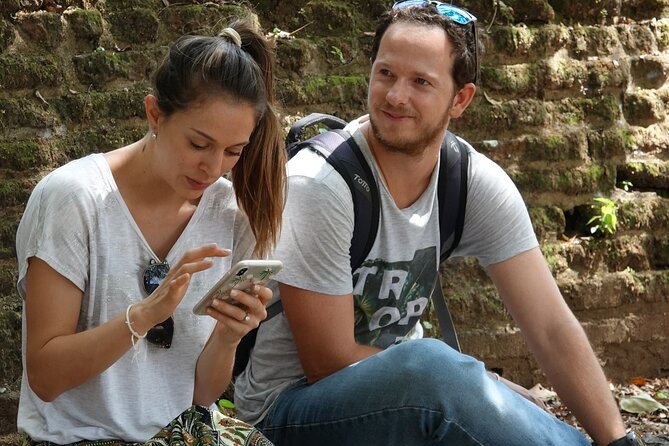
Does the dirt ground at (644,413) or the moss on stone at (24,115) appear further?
the dirt ground at (644,413)

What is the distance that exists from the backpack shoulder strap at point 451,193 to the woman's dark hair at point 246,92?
59cm

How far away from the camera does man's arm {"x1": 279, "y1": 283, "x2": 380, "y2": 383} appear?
9.19 ft

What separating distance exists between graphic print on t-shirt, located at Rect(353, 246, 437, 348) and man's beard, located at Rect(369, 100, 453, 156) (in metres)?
0.31

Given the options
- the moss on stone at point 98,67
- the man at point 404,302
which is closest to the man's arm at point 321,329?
the man at point 404,302

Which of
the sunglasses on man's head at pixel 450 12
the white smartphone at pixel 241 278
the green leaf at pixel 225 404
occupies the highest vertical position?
the sunglasses on man's head at pixel 450 12

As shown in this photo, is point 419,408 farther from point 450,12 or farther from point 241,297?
point 450,12

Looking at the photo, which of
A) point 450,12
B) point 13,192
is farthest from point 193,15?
point 450,12

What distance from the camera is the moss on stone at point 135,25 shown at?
12.6 feet

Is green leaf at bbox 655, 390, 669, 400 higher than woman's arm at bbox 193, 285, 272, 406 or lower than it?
lower

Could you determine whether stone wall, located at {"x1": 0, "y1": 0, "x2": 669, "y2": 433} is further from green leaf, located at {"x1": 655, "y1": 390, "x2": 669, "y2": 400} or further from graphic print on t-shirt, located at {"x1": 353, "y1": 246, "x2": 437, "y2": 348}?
graphic print on t-shirt, located at {"x1": 353, "y1": 246, "x2": 437, "y2": 348}

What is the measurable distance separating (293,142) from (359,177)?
1.11 feet

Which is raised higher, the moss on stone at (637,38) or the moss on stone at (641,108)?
the moss on stone at (637,38)

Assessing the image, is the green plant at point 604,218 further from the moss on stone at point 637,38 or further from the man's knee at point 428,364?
the man's knee at point 428,364

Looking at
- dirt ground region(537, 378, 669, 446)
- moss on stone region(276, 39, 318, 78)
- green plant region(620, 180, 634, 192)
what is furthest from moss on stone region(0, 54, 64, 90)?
green plant region(620, 180, 634, 192)
